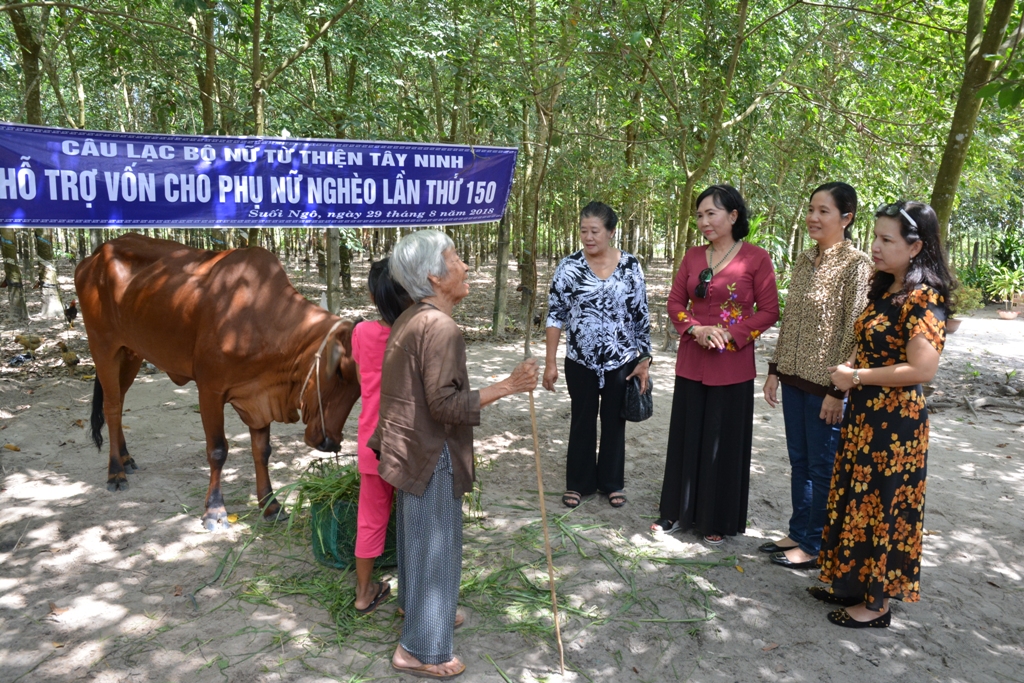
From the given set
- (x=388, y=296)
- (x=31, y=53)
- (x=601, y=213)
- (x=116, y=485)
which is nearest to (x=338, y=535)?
(x=388, y=296)

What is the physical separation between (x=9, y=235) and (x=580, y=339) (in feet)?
33.3

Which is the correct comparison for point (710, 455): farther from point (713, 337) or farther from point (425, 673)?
point (425, 673)

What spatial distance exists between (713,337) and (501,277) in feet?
20.0

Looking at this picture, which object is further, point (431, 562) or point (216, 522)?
point (216, 522)

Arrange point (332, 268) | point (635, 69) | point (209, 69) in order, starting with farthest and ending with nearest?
point (635, 69) < point (332, 268) < point (209, 69)

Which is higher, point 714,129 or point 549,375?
point 714,129

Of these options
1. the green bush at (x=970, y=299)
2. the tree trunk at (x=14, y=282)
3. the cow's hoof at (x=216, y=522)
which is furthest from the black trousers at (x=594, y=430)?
the green bush at (x=970, y=299)

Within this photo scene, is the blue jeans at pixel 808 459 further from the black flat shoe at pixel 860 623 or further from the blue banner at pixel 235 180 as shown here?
the blue banner at pixel 235 180

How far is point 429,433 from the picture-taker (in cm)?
269

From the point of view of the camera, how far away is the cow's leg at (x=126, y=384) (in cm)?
471

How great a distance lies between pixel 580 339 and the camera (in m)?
4.25

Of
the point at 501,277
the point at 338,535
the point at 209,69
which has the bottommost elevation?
the point at 338,535

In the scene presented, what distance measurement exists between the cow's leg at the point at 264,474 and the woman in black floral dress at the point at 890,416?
294cm

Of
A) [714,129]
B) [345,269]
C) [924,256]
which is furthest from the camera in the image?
[345,269]
